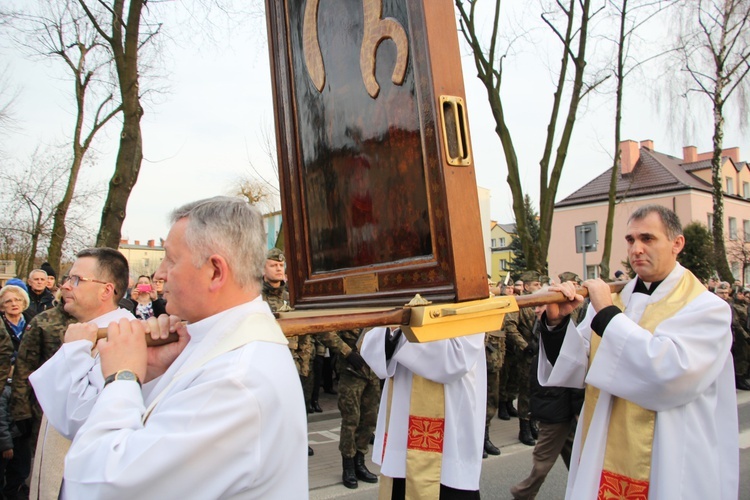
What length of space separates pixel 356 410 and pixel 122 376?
4.76 metres

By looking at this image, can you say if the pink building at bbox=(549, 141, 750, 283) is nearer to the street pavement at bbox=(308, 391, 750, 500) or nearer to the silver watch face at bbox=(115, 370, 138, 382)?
the street pavement at bbox=(308, 391, 750, 500)

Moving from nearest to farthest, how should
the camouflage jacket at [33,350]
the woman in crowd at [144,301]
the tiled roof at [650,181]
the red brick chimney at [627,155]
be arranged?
the camouflage jacket at [33,350], the woman in crowd at [144,301], the tiled roof at [650,181], the red brick chimney at [627,155]

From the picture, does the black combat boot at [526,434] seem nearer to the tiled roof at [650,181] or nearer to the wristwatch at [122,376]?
the wristwatch at [122,376]

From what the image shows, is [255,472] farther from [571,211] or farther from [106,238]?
[571,211]

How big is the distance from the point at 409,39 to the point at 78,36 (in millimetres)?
10460

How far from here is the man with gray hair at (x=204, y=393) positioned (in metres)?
1.40

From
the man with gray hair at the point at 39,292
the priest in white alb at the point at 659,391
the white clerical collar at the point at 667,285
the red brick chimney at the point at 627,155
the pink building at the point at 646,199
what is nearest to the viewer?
the priest in white alb at the point at 659,391

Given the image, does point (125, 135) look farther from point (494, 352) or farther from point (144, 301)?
point (494, 352)

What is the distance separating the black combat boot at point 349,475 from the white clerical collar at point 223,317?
438 centimetres

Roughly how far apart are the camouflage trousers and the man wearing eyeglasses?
267 centimetres

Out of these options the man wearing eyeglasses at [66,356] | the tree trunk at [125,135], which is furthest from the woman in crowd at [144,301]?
the man wearing eyeglasses at [66,356]

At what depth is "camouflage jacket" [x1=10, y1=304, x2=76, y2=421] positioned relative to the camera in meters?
4.79

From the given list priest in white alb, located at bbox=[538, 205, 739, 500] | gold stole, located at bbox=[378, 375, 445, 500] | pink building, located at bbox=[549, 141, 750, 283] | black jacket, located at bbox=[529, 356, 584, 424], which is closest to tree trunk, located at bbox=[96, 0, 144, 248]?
gold stole, located at bbox=[378, 375, 445, 500]

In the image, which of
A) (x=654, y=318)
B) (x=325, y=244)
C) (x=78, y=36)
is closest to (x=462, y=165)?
(x=325, y=244)
